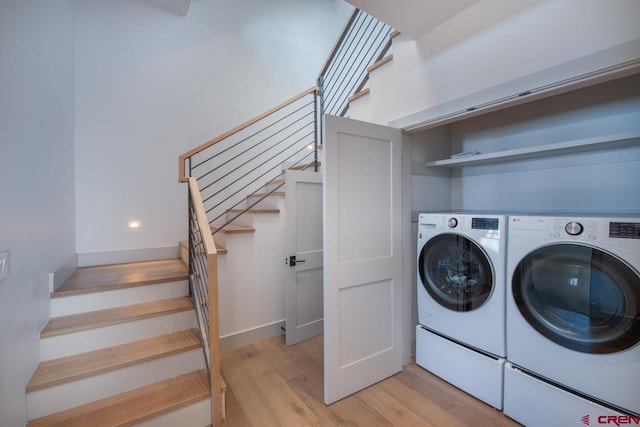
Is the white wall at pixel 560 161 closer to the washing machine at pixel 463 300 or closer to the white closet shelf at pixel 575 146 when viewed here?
the white closet shelf at pixel 575 146

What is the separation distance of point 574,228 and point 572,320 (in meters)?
0.48

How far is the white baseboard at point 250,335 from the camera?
2.45 meters

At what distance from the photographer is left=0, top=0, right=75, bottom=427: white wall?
4.13 feet

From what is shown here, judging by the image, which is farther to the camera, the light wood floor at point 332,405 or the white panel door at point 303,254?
the white panel door at point 303,254

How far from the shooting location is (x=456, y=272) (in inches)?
76.0

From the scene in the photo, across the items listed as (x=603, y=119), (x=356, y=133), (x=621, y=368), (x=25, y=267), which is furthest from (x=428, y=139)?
(x=25, y=267)

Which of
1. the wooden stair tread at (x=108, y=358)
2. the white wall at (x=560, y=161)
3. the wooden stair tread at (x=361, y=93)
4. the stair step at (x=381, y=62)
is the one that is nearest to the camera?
the wooden stair tread at (x=108, y=358)

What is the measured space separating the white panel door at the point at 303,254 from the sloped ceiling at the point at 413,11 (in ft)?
4.42

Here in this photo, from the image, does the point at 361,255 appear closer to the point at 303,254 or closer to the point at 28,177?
the point at 303,254

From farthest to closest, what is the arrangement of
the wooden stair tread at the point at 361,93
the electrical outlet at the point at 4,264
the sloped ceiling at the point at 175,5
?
1. the sloped ceiling at the point at 175,5
2. the wooden stair tread at the point at 361,93
3. the electrical outlet at the point at 4,264

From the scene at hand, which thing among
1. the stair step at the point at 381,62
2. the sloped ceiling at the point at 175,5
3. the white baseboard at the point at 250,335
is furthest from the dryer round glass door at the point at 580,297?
the sloped ceiling at the point at 175,5

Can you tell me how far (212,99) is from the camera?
3.24 metres

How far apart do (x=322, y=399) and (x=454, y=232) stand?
4.77ft

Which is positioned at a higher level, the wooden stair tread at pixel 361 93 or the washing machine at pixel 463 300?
the wooden stair tread at pixel 361 93
